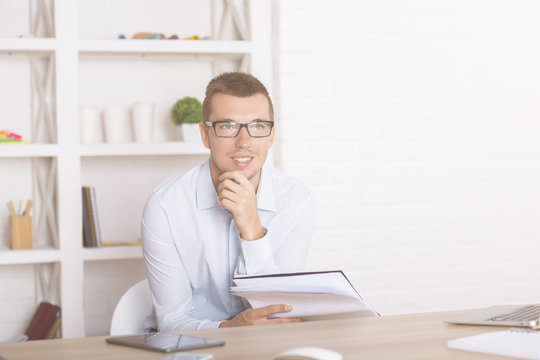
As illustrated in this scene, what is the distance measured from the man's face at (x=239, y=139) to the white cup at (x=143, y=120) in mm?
993

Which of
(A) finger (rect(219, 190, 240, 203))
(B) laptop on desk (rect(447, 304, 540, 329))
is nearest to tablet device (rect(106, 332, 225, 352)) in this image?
(B) laptop on desk (rect(447, 304, 540, 329))

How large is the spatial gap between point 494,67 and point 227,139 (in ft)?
6.01

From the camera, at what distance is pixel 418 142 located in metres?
3.29

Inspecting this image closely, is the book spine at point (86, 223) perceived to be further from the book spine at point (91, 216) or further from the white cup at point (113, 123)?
the white cup at point (113, 123)

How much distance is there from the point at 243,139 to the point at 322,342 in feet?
2.81

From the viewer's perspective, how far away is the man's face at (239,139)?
208 centimetres

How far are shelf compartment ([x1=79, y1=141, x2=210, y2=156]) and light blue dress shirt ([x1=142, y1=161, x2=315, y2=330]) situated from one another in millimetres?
762

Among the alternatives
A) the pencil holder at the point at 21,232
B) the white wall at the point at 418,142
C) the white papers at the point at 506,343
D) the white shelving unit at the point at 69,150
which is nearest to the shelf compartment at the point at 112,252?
the white shelving unit at the point at 69,150

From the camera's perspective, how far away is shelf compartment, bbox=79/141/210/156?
2.94 m

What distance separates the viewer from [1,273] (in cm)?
314

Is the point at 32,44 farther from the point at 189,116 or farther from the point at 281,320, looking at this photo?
the point at 281,320

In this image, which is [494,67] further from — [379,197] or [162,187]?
[162,187]

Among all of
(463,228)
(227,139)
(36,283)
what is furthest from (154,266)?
(463,228)

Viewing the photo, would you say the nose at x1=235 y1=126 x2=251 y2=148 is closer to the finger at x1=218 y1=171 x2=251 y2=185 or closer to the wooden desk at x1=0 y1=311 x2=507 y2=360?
the finger at x1=218 y1=171 x2=251 y2=185
